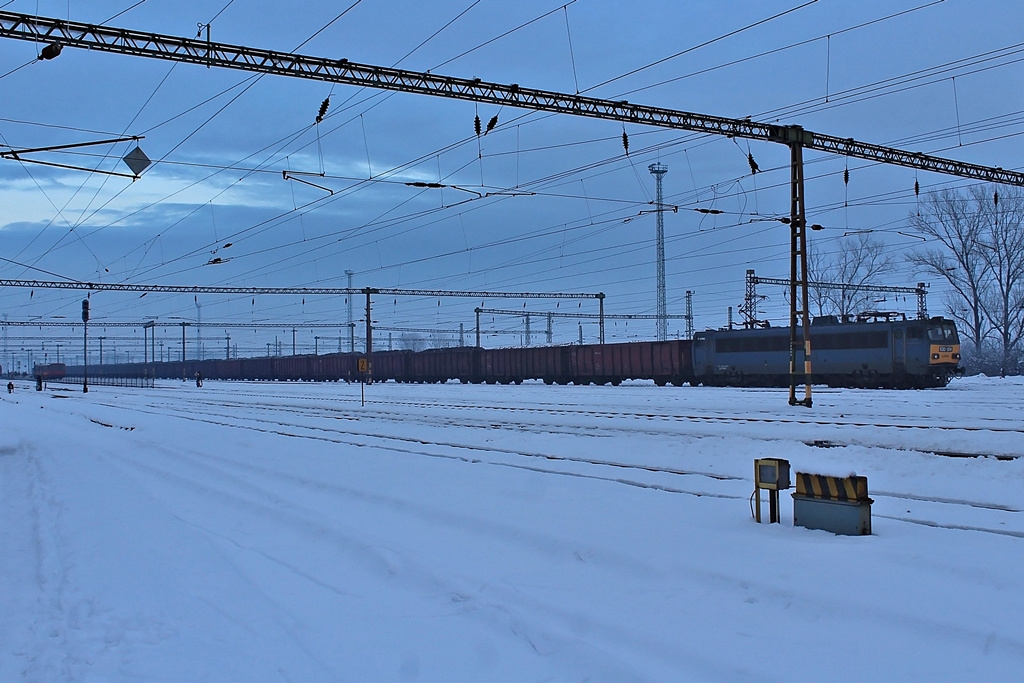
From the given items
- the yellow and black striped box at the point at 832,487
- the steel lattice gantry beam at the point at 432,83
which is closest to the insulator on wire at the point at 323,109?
the steel lattice gantry beam at the point at 432,83

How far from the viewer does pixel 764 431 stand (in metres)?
19.6

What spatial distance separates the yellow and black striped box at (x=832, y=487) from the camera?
9.00 metres

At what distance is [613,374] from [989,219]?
25.7 meters

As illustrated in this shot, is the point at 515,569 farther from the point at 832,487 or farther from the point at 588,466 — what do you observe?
the point at 588,466

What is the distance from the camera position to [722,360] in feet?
154

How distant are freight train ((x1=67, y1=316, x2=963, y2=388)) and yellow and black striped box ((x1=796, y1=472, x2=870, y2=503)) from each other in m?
28.4

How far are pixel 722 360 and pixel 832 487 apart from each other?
3873cm

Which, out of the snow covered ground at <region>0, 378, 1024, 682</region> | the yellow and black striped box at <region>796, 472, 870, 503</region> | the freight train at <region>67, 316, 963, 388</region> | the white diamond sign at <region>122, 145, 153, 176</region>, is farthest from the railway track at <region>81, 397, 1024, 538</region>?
the freight train at <region>67, 316, 963, 388</region>

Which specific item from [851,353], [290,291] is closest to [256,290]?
[290,291]

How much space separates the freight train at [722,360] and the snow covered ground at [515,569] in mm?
23125

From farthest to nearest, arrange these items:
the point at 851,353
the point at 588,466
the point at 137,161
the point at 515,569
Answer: the point at 851,353 → the point at 137,161 → the point at 588,466 → the point at 515,569

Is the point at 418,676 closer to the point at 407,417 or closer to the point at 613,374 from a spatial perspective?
the point at 407,417

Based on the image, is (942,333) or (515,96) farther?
(942,333)

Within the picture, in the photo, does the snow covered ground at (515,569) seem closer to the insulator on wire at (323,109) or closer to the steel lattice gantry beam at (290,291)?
the insulator on wire at (323,109)
